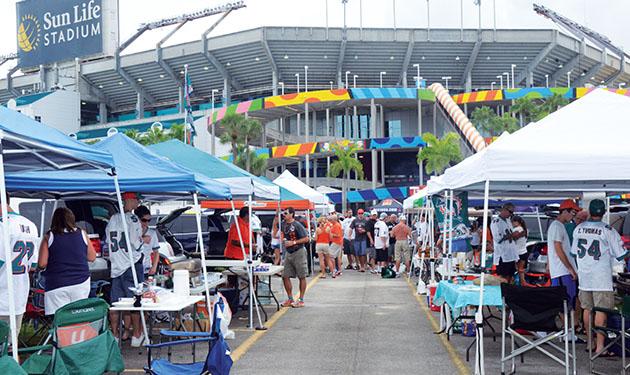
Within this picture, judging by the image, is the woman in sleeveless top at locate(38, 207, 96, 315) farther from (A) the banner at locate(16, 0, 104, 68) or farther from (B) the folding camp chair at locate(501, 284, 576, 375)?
(A) the banner at locate(16, 0, 104, 68)

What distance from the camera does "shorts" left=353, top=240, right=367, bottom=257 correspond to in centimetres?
2362

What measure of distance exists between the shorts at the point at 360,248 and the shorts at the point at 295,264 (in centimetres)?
992

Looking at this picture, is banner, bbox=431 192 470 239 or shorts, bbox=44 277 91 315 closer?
shorts, bbox=44 277 91 315

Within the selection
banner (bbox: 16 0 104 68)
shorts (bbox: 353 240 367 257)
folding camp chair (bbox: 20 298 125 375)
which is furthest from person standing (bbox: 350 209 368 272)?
banner (bbox: 16 0 104 68)

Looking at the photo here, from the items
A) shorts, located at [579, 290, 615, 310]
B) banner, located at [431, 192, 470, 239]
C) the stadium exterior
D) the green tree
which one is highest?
the stadium exterior

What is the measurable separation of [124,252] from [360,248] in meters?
14.6

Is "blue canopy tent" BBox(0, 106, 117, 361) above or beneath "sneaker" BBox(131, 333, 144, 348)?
above

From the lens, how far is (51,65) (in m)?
92.3

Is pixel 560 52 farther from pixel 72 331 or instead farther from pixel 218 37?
pixel 72 331

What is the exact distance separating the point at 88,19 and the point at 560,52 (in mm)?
50570

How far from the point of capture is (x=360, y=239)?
77.7 ft

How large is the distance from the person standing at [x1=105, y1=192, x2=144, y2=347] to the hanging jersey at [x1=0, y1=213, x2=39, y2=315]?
2.73m

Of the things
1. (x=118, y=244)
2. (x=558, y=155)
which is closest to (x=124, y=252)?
(x=118, y=244)

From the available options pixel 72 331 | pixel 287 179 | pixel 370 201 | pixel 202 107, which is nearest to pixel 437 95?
pixel 370 201
